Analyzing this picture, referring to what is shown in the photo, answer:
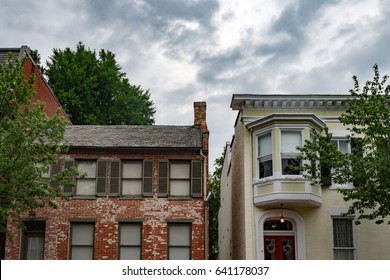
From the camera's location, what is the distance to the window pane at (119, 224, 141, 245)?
78.2 feet

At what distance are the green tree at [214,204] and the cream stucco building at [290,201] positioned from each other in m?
22.5

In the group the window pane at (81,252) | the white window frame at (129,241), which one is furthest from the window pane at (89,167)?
the window pane at (81,252)

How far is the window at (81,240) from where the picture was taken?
77.9 ft

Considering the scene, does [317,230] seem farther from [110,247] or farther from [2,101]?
[2,101]

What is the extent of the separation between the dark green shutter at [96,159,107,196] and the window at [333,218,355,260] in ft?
32.6

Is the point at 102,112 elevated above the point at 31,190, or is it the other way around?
the point at 102,112

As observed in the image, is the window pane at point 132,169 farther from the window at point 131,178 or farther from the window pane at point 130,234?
the window pane at point 130,234

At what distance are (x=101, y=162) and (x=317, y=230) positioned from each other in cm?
969

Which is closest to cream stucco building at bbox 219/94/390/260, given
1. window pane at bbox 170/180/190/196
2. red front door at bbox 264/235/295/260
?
red front door at bbox 264/235/295/260

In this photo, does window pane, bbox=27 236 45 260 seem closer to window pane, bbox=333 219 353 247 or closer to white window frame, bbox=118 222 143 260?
white window frame, bbox=118 222 143 260

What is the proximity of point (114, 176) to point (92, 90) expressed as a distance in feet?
61.6

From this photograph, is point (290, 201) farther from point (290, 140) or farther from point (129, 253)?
point (129, 253)
